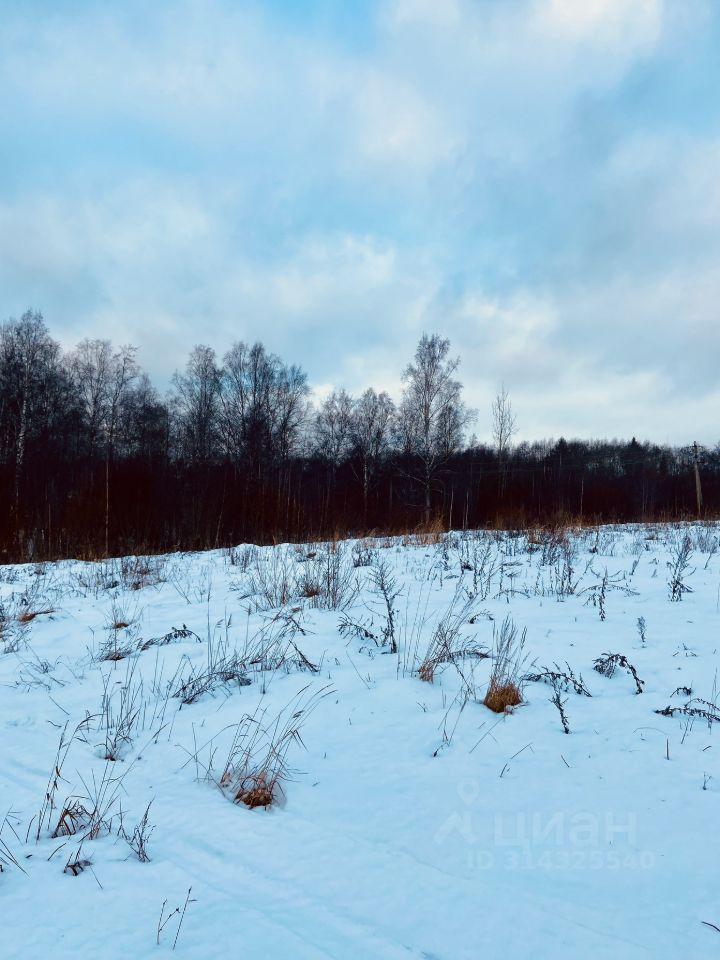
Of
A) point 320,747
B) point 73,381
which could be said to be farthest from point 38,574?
point 73,381

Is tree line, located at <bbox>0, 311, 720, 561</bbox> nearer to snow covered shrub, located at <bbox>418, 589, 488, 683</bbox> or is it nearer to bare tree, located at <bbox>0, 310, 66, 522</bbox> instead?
bare tree, located at <bbox>0, 310, 66, 522</bbox>

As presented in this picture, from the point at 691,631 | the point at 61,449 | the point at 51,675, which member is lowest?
the point at 51,675

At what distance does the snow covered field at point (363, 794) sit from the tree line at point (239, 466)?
6.64 meters

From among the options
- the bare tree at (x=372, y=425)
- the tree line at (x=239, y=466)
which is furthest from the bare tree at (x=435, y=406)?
the bare tree at (x=372, y=425)

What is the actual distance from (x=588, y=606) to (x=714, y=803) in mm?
2634

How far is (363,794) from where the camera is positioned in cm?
172

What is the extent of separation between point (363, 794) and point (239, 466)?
70.3ft

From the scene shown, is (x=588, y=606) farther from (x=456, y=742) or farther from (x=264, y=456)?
(x=264, y=456)

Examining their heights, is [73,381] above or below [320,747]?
above

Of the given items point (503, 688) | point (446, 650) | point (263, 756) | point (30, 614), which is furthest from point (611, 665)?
point (30, 614)

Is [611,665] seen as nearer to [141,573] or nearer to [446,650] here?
[446,650]

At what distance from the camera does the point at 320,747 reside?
207 cm

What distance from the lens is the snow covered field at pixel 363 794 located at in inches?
45.8

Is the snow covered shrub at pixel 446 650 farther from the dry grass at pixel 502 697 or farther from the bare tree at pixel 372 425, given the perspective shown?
the bare tree at pixel 372 425
